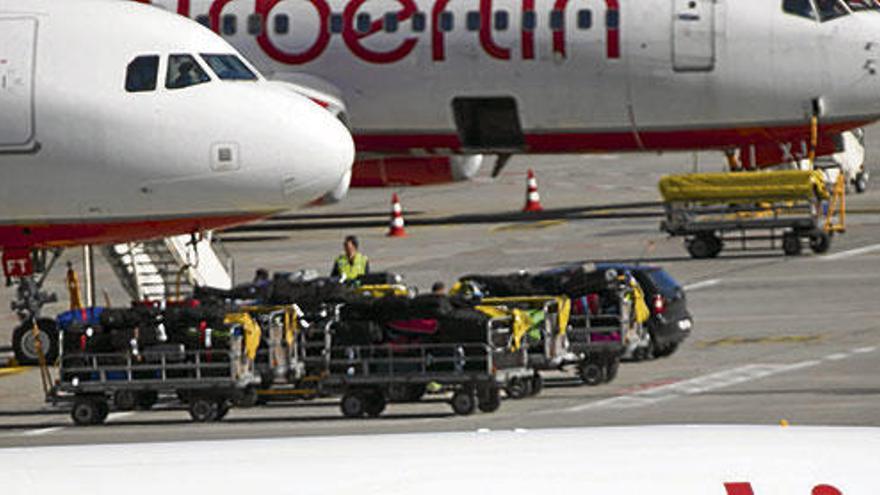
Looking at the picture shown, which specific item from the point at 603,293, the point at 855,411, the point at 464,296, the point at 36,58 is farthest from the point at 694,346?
the point at 36,58

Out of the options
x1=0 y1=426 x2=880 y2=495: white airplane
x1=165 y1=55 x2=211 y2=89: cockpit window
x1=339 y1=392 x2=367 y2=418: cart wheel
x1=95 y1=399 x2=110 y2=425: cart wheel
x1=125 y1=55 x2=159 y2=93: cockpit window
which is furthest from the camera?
x1=165 y1=55 x2=211 y2=89: cockpit window

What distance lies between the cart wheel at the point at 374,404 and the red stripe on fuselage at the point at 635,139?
24324 millimetres

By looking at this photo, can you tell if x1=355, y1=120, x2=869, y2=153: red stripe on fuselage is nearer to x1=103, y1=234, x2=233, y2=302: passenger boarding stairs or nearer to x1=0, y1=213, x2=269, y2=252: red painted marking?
x1=103, y1=234, x2=233, y2=302: passenger boarding stairs

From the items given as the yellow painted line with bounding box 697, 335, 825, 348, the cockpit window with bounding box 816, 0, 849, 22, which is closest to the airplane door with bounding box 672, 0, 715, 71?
the cockpit window with bounding box 816, 0, 849, 22

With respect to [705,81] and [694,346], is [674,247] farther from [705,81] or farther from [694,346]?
[694,346]

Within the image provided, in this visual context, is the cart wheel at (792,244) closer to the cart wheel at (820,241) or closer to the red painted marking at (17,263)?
the cart wheel at (820,241)

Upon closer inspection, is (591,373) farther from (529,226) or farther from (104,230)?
(529,226)

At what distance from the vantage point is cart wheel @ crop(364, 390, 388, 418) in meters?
32.9

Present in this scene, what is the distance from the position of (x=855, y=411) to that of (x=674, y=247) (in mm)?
24044

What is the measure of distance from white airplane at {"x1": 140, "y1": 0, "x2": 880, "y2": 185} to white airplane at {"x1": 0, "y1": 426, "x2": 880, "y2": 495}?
1656 inches

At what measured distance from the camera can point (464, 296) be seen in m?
34.8

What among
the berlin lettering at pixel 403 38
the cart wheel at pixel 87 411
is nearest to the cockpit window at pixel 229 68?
the cart wheel at pixel 87 411

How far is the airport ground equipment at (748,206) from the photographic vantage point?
5169cm

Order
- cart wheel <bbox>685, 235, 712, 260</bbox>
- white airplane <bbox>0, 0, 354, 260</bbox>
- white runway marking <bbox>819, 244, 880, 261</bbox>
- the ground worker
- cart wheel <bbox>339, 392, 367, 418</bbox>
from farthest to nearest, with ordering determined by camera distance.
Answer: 1. cart wheel <bbox>685, 235, 712, 260</bbox>
2. white runway marking <bbox>819, 244, 880, 261</bbox>
3. the ground worker
4. white airplane <bbox>0, 0, 354, 260</bbox>
5. cart wheel <bbox>339, 392, 367, 418</bbox>
